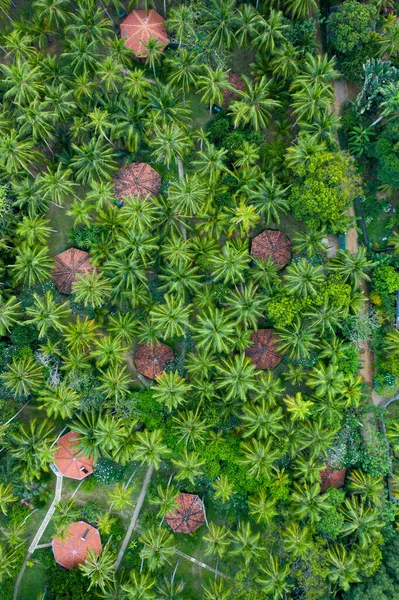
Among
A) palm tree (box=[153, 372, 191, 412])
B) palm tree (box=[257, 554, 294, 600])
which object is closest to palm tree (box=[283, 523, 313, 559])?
palm tree (box=[257, 554, 294, 600])

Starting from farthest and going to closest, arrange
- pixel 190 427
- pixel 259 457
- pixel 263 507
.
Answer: pixel 190 427, pixel 263 507, pixel 259 457

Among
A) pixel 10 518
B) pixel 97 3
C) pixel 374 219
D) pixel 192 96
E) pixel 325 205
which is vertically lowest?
pixel 10 518

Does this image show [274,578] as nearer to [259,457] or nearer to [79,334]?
[259,457]

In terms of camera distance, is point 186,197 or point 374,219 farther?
point 374,219

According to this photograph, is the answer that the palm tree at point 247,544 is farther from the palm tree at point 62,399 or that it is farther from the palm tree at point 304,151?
the palm tree at point 304,151

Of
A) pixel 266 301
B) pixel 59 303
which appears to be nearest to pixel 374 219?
pixel 266 301

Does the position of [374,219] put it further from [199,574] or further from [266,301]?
[199,574]

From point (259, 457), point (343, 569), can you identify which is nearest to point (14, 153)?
point (259, 457)
